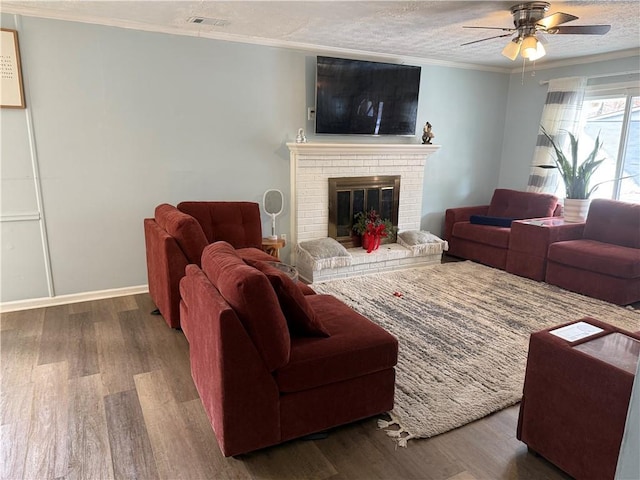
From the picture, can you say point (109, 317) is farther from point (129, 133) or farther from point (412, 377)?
point (412, 377)

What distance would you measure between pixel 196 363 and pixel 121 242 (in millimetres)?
2079

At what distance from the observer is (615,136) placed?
4.93 meters

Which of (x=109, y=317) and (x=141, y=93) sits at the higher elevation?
(x=141, y=93)

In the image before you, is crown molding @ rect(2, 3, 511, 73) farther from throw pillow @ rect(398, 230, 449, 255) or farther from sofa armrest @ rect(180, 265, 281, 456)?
sofa armrest @ rect(180, 265, 281, 456)

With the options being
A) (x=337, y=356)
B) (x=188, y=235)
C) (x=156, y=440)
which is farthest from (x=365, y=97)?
(x=156, y=440)

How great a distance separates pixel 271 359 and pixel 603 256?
350 centimetres

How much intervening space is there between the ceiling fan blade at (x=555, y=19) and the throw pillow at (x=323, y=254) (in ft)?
8.48

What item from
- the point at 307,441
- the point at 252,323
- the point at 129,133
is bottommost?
the point at 307,441

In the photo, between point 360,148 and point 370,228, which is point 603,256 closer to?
point 370,228

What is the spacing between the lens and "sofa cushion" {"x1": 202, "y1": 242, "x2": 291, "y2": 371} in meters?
1.75

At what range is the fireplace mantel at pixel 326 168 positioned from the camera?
4.58 m

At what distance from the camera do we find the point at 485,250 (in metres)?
5.08

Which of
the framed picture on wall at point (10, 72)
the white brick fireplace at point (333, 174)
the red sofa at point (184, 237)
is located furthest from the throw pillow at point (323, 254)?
the framed picture on wall at point (10, 72)

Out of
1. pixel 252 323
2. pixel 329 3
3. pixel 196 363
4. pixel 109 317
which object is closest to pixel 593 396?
pixel 252 323
